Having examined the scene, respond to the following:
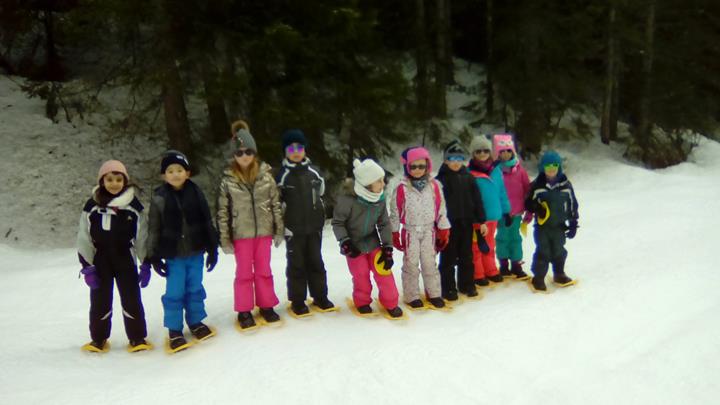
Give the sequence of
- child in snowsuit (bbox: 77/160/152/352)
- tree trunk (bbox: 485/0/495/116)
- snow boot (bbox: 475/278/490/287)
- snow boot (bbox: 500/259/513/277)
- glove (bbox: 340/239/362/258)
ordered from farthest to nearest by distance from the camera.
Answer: tree trunk (bbox: 485/0/495/116) → snow boot (bbox: 500/259/513/277) → snow boot (bbox: 475/278/490/287) → glove (bbox: 340/239/362/258) → child in snowsuit (bbox: 77/160/152/352)

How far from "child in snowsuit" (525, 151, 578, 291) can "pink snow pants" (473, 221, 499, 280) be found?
1.68ft

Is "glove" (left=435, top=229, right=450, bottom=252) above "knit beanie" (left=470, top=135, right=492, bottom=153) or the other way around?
the other way around

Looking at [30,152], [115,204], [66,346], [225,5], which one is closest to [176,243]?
[115,204]

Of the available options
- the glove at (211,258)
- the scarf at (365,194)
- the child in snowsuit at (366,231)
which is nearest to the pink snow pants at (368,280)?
the child in snowsuit at (366,231)

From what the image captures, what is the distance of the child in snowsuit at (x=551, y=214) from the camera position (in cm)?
630

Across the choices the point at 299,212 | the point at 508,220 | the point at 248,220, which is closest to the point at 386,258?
the point at 299,212

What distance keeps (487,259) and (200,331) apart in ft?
12.2

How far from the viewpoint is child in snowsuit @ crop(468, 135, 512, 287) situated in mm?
6398

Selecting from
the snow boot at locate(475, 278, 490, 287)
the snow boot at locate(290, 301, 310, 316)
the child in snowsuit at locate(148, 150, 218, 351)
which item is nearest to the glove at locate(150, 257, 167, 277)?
the child in snowsuit at locate(148, 150, 218, 351)

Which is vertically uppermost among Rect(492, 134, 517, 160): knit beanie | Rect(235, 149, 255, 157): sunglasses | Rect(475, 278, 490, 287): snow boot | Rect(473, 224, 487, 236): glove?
Rect(235, 149, 255, 157): sunglasses

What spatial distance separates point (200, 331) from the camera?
5387 millimetres

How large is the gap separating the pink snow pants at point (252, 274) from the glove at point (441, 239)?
1924 mm

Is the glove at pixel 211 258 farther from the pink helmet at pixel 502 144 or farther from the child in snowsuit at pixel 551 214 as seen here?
the child in snowsuit at pixel 551 214

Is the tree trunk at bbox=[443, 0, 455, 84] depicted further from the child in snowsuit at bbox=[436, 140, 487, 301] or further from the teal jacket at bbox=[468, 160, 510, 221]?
the child in snowsuit at bbox=[436, 140, 487, 301]
